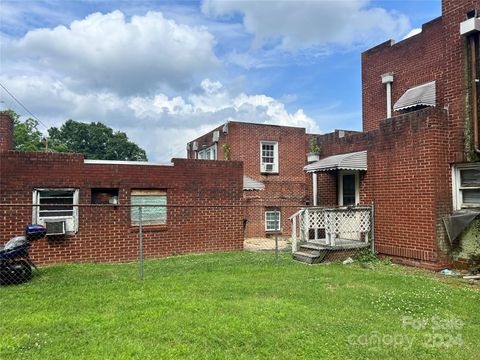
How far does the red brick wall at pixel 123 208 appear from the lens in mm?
9219

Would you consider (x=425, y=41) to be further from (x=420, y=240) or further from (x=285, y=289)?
(x=285, y=289)

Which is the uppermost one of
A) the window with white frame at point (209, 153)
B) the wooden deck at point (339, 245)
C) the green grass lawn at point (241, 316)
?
the window with white frame at point (209, 153)

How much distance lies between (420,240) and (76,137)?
168 ft

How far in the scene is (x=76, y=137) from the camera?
168 feet

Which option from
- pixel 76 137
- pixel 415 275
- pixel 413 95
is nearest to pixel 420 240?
pixel 415 275

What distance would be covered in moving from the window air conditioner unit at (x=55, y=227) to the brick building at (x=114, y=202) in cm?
2

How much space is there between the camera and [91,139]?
5175cm

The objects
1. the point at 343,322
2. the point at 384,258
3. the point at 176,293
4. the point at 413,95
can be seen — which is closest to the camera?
the point at 343,322

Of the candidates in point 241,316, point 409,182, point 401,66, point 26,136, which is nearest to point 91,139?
point 26,136

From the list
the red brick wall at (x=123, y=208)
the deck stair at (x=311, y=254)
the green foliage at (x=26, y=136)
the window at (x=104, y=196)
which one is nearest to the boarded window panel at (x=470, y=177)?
the deck stair at (x=311, y=254)

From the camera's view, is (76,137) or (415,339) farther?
(76,137)

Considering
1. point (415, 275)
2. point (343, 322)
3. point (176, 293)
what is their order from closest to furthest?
1. point (343, 322)
2. point (176, 293)
3. point (415, 275)

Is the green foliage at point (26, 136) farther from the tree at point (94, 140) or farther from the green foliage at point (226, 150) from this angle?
the green foliage at point (226, 150)

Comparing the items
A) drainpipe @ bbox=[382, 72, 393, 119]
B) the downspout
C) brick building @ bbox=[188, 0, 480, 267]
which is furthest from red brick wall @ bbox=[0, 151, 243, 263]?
the downspout
